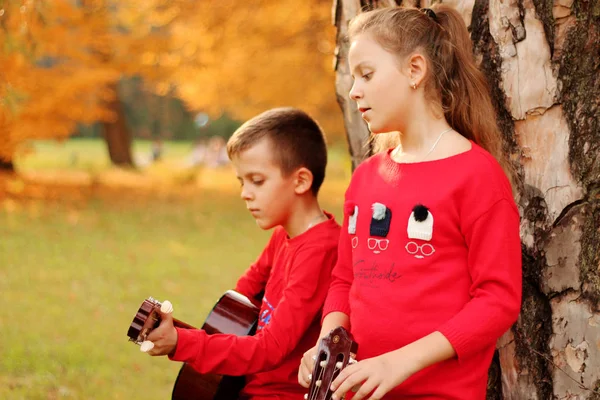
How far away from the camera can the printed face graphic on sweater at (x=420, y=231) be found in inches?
80.0

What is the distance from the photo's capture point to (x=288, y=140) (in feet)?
9.52

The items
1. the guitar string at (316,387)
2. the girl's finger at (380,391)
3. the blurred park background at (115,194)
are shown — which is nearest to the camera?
the girl's finger at (380,391)

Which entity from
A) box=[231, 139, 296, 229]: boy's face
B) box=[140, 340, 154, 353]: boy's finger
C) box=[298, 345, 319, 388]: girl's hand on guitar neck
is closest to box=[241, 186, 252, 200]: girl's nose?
box=[231, 139, 296, 229]: boy's face

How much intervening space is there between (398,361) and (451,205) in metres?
0.43

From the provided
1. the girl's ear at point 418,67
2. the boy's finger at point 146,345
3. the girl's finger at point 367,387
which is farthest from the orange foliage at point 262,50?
the girl's finger at point 367,387

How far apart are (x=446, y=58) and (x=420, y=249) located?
0.59 meters

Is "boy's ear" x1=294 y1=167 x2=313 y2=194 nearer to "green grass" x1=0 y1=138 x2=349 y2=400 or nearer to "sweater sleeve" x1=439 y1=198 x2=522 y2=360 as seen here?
"sweater sleeve" x1=439 y1=198 x2=522 y2=360

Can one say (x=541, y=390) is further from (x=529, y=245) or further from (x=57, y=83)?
(x=57, y=83)

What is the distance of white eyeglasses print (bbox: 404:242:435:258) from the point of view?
2041mm

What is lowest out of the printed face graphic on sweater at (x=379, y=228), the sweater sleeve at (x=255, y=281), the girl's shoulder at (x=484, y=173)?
the sweater sleeve at (x=255, y=281)

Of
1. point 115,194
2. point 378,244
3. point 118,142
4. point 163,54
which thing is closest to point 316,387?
point 378,244

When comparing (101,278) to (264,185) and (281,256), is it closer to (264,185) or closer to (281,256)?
(281,256)

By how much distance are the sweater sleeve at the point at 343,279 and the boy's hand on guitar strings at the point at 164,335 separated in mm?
491

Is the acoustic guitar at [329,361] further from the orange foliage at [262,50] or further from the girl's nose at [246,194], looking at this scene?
the orange foliage at [262,50]
